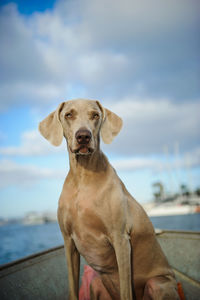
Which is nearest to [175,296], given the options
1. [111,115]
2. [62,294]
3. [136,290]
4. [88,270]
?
[136,290]

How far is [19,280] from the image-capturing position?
236cm

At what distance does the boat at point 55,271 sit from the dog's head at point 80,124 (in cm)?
146

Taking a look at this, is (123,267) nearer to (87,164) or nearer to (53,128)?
(87,164)

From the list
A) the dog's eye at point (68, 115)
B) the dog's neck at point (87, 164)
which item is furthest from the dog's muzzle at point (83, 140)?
the dog's eye at point (68, 115)

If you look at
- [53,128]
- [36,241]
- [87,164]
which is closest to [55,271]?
[87,164]

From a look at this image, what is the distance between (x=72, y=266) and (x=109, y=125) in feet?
4.37

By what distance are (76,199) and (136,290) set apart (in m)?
1.03

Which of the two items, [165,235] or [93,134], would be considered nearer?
[93,134]

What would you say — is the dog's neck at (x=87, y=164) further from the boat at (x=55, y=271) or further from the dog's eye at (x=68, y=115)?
the boat at (x=55, y=271)

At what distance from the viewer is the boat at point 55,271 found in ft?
7.61

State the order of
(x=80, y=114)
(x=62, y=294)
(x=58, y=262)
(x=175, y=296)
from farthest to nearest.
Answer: (x=58, y=262) < (x=62, y=294) < (x=80, y=114) < (x=175, y=296)

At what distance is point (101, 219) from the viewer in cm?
182

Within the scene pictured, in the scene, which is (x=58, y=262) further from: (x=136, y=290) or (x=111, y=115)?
(x=111, y=115)

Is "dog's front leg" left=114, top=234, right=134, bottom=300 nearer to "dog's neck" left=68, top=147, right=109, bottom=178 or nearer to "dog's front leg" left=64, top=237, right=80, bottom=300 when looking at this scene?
"dog's front leg" left=64, top=237, right=80, bottom=300
